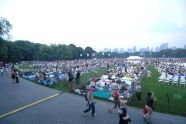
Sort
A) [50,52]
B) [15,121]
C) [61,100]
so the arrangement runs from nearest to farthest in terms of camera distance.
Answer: [15,121] < [61,100] < [50,52]

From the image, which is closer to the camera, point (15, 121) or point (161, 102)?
point (15, 121)

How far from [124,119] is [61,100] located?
824 cm

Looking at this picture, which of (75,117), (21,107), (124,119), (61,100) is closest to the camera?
(124,119)

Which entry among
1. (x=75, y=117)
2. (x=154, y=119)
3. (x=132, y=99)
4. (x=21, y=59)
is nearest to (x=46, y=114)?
(x=75, y=117)

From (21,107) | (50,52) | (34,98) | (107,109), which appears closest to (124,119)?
(107,109)

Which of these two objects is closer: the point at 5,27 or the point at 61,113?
the point at 61,113

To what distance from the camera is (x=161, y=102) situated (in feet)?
54.6

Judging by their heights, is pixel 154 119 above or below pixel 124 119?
below

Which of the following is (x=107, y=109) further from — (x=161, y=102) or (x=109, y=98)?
(x=161, y=102)

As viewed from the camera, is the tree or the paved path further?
the tree

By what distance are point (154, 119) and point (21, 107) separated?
28.3ft

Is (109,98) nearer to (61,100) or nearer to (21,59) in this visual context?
(61,100)

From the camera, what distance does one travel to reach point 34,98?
1659cm

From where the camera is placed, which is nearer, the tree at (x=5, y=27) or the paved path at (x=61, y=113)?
the paved path at (x=61, y=113)
